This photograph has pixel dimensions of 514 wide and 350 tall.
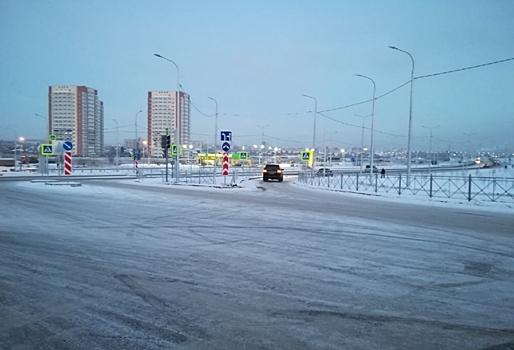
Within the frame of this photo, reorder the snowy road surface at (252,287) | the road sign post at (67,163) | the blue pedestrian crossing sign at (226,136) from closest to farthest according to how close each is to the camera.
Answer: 1. the snowy road surface at (252,287)
2. the road sign post at (67,163)
3. the blue pedestrian crossing sign at (226,136)

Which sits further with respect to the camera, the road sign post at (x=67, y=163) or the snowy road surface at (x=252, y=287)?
the road sign post at (x=67, y=163)

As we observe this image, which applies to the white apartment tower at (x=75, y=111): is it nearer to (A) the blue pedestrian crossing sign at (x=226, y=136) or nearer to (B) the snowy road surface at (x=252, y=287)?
(A) the blue pedestrian crossing sign at (x=226, y=136)

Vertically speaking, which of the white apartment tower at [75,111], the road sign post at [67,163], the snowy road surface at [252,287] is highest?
the white apartment tower at [75,111]

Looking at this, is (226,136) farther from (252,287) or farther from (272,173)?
(252,287)

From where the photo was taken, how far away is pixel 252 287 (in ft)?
22.1

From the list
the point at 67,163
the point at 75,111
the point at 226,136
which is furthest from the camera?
the point at 75,111

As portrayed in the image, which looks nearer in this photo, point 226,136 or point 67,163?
point 67,163

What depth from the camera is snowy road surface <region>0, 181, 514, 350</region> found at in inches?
192

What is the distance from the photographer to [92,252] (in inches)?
359

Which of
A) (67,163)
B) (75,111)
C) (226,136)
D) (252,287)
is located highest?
(75,111)

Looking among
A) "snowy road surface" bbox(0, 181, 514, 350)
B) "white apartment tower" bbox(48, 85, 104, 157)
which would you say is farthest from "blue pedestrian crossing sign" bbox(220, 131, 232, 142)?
"white apartment tower" bbox(48, 85, 104, 157)

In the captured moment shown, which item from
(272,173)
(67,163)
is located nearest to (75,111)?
(272,173)

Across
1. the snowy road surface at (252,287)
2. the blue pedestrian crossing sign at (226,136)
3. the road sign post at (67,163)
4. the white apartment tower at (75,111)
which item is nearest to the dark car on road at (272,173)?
the blue pedestrian crossing sign at (226,136)

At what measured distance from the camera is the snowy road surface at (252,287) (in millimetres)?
4879
